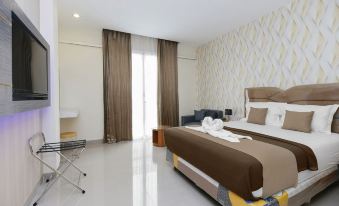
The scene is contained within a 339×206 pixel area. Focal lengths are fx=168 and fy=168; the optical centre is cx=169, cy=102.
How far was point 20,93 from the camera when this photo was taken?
1395 millimetres

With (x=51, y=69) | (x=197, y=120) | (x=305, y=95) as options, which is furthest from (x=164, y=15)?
(x=305, y=95)

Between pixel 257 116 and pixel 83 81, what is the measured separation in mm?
3955

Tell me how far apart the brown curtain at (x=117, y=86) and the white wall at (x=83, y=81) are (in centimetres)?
18

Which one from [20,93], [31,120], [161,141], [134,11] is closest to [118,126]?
[161,141]

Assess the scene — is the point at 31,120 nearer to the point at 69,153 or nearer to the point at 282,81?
the point at 69,153

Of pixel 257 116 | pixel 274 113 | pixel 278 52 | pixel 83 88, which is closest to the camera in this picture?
pixel 274 113

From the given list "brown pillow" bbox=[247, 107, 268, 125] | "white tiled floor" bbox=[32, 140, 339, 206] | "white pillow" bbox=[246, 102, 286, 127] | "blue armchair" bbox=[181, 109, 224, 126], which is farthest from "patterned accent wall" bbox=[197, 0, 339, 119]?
"white tiled floor" bbox=[32, 140, 339, 206]

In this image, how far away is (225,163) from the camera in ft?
5.11

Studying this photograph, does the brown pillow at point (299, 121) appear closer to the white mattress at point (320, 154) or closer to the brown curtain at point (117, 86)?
the white mattress at point (320, 154)

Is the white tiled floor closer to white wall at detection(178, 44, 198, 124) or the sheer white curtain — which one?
the sheer white curtain

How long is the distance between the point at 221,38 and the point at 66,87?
4.17 metres

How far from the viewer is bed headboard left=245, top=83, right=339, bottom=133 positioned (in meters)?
2.37

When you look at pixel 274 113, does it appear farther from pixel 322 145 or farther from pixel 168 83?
pixel 168 83

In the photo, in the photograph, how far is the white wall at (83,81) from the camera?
13.0 ft
